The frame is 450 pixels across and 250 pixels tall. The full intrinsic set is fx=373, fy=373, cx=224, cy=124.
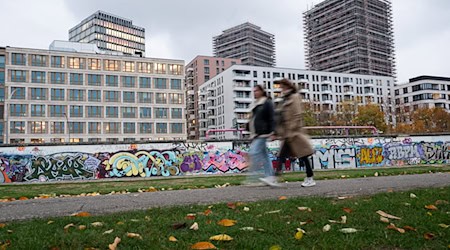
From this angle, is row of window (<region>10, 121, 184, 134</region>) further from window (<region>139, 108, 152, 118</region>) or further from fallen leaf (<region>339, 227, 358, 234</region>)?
fallen leaf (<region>339, 227, 358, 234</region>)

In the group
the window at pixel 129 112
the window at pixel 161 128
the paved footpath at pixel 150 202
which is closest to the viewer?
the paved footpath at pixel 150 202

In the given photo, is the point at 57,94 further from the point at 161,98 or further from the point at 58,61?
the point at 161,98

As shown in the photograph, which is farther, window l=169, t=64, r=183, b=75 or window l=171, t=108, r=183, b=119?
window l=169, t=64, r=183, b=75

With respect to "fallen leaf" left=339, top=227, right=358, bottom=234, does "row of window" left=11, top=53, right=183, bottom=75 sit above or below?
above

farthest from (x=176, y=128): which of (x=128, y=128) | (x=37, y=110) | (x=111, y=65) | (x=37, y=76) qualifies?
(x=37, y=76)

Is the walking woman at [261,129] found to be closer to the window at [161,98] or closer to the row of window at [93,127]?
the row of window at [93,127]

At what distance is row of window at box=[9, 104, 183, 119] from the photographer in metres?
68.1

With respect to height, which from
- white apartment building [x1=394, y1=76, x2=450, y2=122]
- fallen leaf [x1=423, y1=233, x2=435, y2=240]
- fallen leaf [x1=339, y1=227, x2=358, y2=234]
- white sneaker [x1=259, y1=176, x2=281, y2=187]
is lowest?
fallen leaf [x1=423, y1=233, x2=435, y2=240]

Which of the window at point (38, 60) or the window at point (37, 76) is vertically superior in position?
the window at point (38, 60)

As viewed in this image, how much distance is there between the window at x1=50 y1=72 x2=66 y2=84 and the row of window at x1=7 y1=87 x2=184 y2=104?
1.67 m

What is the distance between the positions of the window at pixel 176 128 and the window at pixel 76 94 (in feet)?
60.2

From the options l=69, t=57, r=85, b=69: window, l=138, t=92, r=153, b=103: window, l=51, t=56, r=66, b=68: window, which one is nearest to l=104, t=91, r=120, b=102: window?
l=138, t=92, r=153, b=103: window

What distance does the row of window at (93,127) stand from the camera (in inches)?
2670

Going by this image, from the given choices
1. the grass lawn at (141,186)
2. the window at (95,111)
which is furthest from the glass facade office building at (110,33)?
the grass lawn at (141,186)
